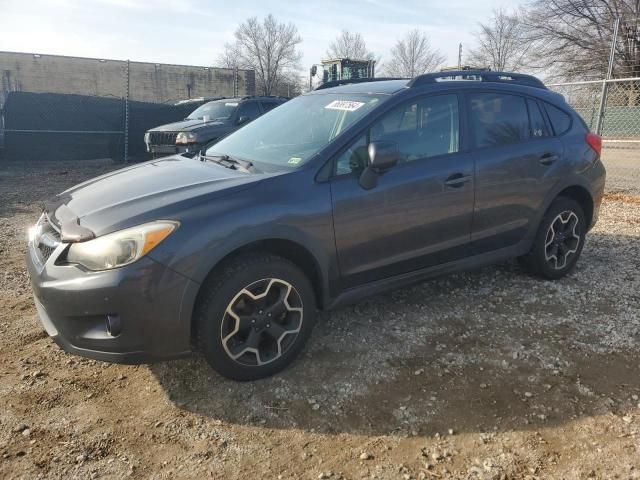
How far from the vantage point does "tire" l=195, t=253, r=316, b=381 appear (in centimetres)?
263

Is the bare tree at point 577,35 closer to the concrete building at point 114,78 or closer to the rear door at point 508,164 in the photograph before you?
the concrete building at point 114,78

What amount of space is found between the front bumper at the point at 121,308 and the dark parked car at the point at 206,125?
7505mm

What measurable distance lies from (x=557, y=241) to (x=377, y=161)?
228cm

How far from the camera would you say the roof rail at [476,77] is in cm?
356

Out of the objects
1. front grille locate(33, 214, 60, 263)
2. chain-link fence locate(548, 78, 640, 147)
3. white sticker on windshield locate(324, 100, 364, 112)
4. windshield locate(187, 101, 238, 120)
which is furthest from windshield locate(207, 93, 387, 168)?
chain-link fence locate(548, 78, 640, 147)

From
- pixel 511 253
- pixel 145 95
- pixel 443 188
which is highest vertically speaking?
pixel 145 95

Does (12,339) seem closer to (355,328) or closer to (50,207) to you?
(50,207)

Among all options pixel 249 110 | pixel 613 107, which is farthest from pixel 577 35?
pixel 249 110

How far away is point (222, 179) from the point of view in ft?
9.52

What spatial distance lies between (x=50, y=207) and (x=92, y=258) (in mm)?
917

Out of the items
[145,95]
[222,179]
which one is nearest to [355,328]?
[222,179]

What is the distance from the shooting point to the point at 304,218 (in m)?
2.84

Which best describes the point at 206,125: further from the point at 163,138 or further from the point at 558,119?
the point at 558,119

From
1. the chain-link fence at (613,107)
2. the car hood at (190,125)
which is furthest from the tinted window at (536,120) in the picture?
the chain-link fence at (613,107)
